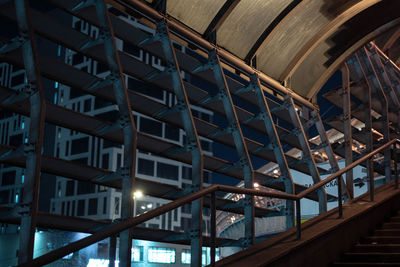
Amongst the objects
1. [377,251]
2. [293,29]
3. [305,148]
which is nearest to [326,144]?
[305,148]

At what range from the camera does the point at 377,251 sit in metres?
6.82

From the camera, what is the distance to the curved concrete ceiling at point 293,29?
29.1 feet

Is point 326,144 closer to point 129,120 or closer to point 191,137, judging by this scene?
point 191,137

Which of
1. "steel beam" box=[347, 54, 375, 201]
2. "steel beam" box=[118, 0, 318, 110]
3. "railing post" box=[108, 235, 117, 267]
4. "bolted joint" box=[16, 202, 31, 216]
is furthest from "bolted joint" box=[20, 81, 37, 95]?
"steel beam" box=[347, 54, 375, 201]

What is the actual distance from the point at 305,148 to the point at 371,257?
4.43 metres

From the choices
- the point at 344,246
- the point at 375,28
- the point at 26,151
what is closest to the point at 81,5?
the point at 26,151

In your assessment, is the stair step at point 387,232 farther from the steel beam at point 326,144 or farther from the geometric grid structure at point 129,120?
the steel beam at point 326,144

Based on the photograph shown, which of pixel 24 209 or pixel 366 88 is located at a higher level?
pixel 366 88

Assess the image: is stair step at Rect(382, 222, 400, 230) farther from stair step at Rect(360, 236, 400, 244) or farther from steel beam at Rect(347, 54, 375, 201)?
steel beam at Rect(347, 54, 375, 201)

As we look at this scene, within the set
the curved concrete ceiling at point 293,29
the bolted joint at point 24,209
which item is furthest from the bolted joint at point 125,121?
the curved concrete ceiling at point 293,29

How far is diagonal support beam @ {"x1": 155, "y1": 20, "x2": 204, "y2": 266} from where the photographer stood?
7035 mm

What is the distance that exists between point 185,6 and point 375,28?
17.2 feet

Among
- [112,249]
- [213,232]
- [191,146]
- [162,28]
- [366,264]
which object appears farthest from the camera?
[162,28]

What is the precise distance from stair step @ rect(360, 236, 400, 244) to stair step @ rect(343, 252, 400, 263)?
815mm
